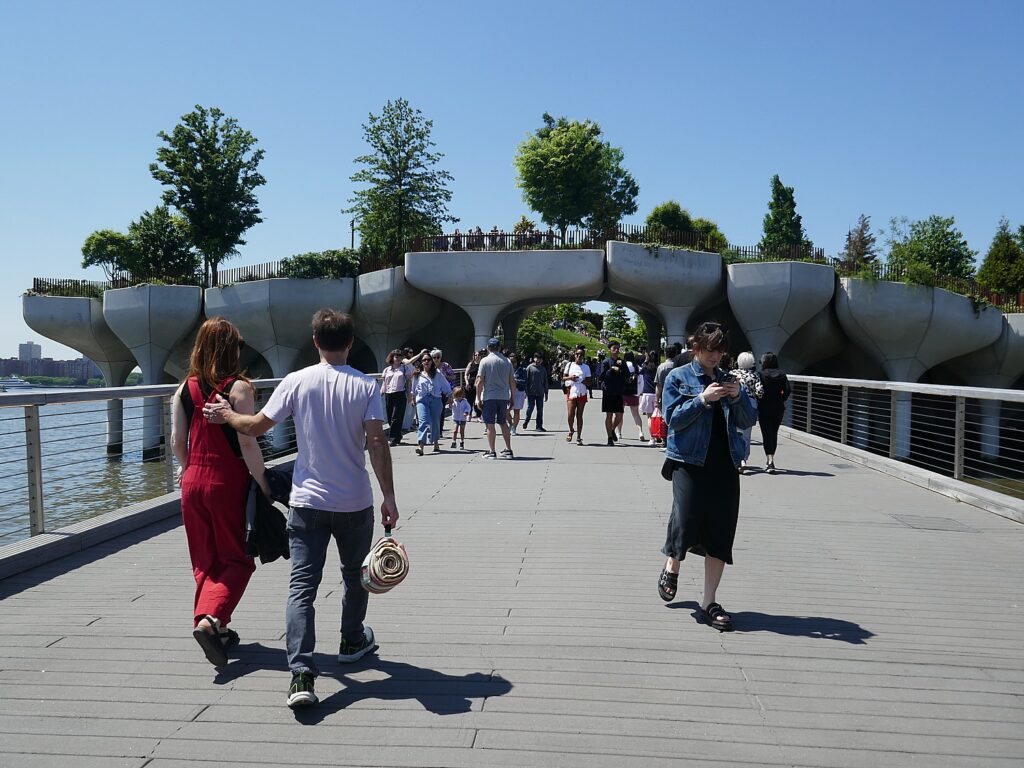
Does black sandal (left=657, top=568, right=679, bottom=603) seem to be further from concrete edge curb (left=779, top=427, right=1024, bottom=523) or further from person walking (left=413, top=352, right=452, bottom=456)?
person walking (left=413, top=352, right=452, bottom=456)

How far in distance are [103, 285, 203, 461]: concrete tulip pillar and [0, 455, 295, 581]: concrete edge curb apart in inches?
1373

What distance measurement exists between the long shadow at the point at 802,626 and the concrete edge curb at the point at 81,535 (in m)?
4.51

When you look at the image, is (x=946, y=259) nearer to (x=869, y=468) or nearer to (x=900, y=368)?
(x=900, y=368)

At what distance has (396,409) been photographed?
14.8 metres

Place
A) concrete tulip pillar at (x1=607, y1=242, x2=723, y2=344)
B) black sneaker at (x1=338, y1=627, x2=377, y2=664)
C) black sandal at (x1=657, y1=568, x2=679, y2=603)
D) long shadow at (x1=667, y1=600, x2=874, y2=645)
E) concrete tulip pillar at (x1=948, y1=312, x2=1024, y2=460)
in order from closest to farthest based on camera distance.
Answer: black sneaker at (x1=338, y1=627, x2=377, y2=664) < long shadow at (x1=667, y1=600, x2=874, y2=645) < black sandal at (x1=657, y1=568, x2=679, y2=603) < concrete tulip pillar at (x1=607, y1=242, x2=723, y2=344) < concrete tulip pillar at (x1=948, y1=312, x2=1024, y2=460)

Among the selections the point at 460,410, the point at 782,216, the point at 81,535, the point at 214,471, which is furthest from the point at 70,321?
the point at 782,216

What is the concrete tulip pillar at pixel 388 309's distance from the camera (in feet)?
125

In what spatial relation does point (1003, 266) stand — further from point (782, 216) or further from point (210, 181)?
point (210, 181)

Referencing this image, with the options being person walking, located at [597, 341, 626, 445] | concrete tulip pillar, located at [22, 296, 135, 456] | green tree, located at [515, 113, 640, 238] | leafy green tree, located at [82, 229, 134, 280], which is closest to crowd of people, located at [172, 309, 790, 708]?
person walking, located at [597, 341, 626, 445]

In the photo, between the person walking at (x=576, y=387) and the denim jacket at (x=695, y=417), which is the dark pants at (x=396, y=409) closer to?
the person walking at (x=576, y=387)

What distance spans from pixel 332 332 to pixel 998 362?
3947 centimetres

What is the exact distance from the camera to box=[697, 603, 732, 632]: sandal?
4621mm

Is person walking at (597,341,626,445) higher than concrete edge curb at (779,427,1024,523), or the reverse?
person walking at (597,341,626,445)

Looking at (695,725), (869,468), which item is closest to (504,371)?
(869,468)
